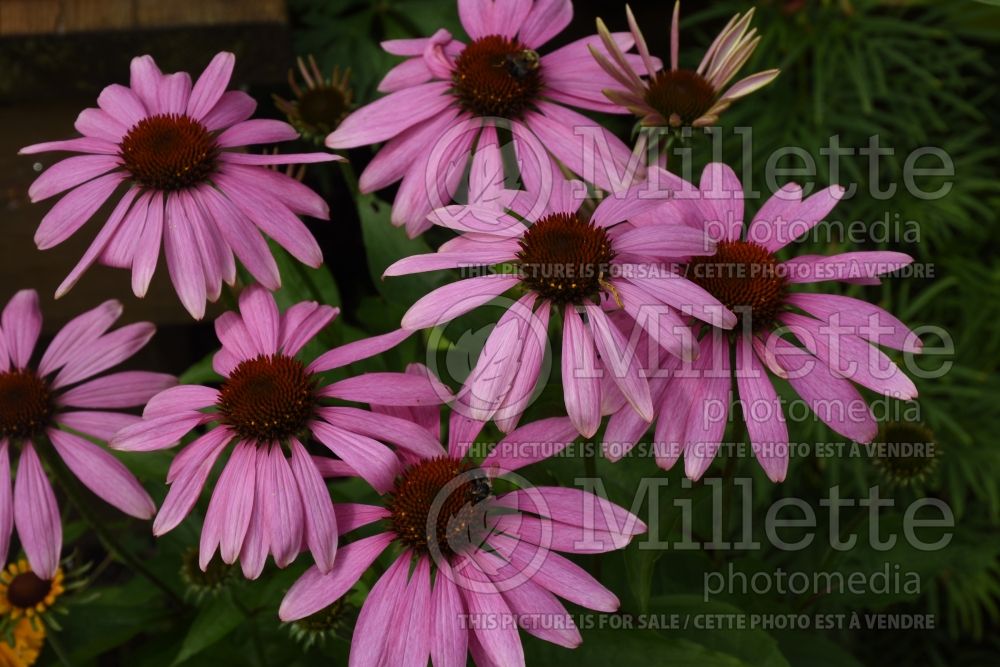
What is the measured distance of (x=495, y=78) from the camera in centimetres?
76

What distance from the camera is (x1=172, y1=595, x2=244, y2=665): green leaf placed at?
73cm

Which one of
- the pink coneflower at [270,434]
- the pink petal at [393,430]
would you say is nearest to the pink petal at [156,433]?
the pink coneflower at [270,434]

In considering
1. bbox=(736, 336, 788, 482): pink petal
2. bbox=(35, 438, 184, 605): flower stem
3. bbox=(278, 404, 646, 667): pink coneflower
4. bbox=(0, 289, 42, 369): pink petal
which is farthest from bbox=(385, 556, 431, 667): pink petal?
bbox=(0, 289, 42, 369): pink petal

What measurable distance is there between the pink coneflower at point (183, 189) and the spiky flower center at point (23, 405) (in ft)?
0.45

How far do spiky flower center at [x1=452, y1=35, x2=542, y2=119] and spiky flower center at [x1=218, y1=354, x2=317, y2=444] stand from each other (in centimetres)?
27

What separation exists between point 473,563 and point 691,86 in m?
0.38

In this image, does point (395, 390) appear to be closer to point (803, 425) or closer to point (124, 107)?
point (124, 107)

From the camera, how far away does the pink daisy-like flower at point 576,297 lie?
56 centimetres

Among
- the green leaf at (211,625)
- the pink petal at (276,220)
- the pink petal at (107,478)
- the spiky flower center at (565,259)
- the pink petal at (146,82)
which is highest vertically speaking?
the pink petal at (146,82)

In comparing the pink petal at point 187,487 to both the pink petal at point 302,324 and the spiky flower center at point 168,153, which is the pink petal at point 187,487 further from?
the spiky flower center at point 168,153

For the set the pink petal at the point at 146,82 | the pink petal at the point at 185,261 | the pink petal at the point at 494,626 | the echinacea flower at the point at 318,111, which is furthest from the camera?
the echinacea flower at the point at 318,111

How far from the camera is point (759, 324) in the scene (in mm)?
642

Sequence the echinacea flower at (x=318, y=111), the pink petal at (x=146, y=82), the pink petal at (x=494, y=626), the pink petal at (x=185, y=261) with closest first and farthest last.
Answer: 1. the pink petal at (x=494, y=626)
2. the pink petal at (x=185, y=261)
3. the pink petal at (x=146, y=82)
4. the echinacea flower at (x=318, y=111)

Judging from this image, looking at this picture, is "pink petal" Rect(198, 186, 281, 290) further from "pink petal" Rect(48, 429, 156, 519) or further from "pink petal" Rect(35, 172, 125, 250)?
"pink petal" Rect(48, 429, 156, 519)
